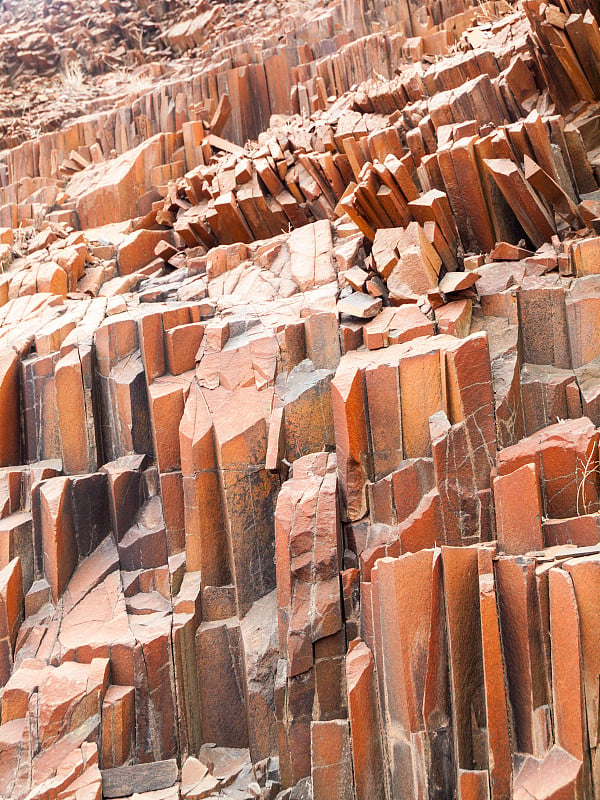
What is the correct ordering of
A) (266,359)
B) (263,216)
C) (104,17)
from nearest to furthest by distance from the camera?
1. (266,359)
2. (263,216)
3. (104,17)

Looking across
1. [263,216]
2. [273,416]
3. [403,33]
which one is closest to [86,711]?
[273,416]

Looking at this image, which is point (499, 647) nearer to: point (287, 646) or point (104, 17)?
point (287, 646)

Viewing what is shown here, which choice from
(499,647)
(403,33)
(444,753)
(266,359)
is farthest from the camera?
(403,33)

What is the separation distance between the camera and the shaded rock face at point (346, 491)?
6.63m

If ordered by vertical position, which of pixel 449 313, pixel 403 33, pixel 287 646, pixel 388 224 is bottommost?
pixel 287 646

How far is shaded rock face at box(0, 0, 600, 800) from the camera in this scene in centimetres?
663

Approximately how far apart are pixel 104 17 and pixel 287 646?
2679cm

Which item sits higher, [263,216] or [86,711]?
[263,216]

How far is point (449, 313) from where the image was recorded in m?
9.05

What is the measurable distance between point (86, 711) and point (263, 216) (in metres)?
9.50

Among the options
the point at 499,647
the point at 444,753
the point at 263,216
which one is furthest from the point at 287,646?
the point at 263,216

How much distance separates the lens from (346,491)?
8445 millimetres

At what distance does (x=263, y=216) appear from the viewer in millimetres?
14914

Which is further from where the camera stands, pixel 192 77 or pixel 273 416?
pixel 192 77
